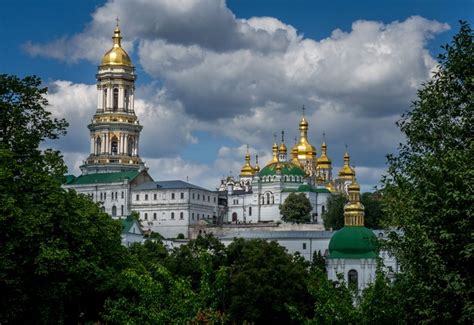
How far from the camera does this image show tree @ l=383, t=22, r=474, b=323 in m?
19.3

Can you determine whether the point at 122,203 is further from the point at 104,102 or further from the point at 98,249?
the point at 98,249

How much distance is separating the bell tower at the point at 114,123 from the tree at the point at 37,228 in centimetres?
8720

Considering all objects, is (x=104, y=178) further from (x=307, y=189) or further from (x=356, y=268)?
(x=356, y=268)

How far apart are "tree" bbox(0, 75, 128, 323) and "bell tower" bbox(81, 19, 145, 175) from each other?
286ft

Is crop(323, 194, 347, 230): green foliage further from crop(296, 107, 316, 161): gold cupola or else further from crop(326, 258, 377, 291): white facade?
crop(326, 258, 377, 291): white facade

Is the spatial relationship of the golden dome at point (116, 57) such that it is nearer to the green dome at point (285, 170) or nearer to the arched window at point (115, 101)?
the arched window at point (115, 101)

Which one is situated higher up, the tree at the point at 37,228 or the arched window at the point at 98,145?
the arched window at the point at 98,145

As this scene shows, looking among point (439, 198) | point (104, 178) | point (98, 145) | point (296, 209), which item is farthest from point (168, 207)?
point (439, 198)

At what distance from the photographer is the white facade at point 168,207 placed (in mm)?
111875

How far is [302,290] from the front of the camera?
42.6m

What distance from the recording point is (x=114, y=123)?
118 m

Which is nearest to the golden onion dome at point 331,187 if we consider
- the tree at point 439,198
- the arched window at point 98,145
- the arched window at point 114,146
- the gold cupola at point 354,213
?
the arched window at point 114,146

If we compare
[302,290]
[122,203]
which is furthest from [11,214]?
[122,203]

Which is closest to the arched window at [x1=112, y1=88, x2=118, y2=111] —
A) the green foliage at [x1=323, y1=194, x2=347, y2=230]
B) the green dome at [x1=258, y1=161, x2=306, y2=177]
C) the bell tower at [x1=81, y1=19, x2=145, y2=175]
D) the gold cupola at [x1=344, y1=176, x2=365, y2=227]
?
the bell tower at [x1=81, y1=19, x2=145, y2=175]
